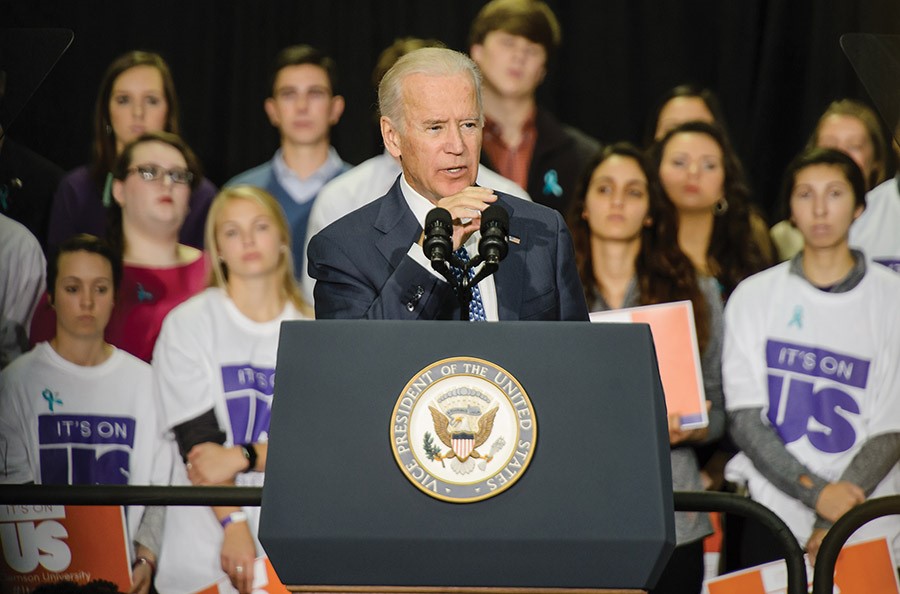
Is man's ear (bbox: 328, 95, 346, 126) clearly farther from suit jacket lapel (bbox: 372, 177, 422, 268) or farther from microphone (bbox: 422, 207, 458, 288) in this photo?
microphone (bbox: 422, 207, 458, 288)

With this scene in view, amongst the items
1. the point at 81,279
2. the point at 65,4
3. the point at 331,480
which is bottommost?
the point at 331,480

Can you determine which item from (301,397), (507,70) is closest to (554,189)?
(507,70)

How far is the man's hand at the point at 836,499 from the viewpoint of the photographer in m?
3.98

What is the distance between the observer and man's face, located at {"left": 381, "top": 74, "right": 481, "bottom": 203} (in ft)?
7.05

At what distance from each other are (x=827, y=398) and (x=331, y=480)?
2.84 meters

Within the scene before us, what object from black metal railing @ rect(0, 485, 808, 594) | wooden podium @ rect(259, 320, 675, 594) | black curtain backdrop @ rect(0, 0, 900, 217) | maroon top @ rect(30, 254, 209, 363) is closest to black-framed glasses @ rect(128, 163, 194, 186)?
black curtain backdrop @ rect(0, 0, 900, 217)

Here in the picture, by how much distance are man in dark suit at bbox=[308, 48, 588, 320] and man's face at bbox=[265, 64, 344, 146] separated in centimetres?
213

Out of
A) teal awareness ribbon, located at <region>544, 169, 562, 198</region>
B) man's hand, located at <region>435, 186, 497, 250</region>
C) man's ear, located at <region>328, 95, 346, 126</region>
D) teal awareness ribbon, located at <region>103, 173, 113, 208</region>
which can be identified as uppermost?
man's ear, located at <region>328, 95, 346, 126</region>

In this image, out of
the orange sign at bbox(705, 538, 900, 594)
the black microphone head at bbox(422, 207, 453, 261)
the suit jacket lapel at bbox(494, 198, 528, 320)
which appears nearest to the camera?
the black microphone head at bbox(422, 207, 453, 261)

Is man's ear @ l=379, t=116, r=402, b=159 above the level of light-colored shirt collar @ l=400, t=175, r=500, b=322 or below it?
above

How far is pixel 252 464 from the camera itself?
412cm

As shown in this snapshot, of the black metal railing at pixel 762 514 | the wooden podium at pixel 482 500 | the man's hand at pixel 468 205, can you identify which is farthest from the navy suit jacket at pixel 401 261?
the black metal railing at pixel 762 514

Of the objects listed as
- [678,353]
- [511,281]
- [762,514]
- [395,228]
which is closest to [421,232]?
[395,228]

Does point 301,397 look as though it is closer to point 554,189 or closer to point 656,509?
point 656,509
